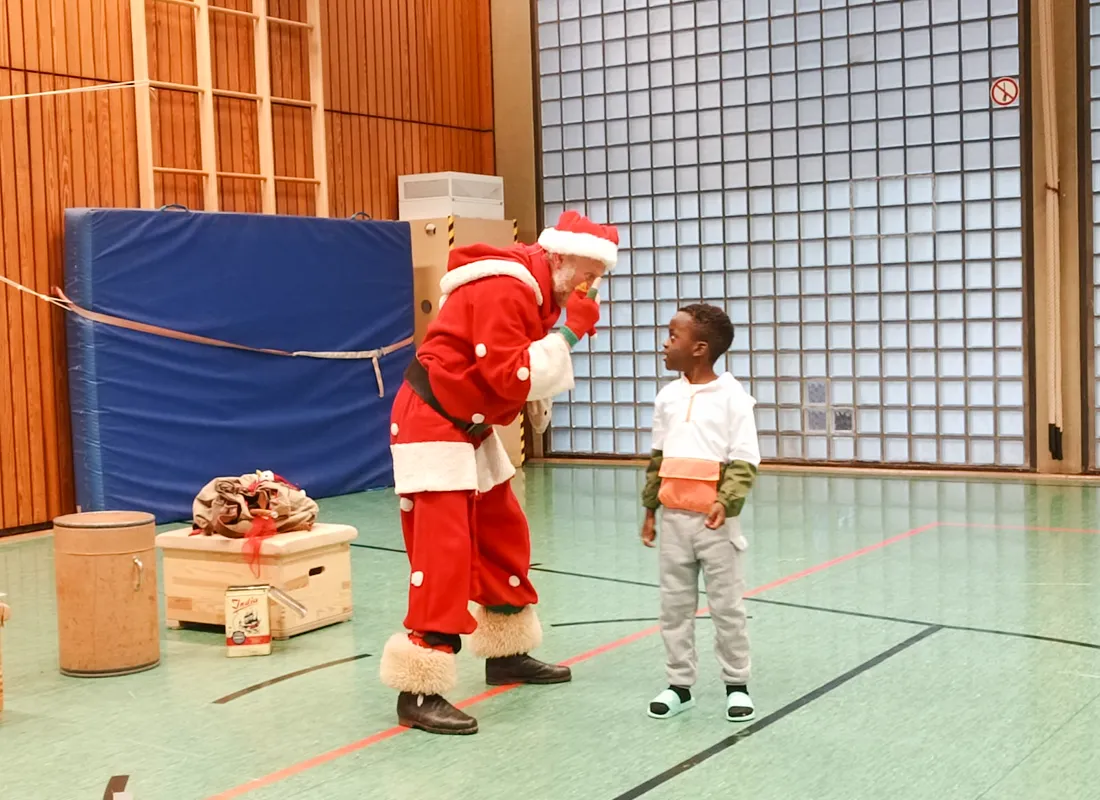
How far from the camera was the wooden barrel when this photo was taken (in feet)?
15.6

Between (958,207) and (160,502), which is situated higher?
(958,207)

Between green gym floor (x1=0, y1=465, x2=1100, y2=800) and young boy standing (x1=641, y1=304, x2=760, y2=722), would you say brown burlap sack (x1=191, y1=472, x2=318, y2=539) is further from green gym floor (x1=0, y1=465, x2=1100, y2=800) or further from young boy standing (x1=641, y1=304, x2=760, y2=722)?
young boy standing (x1=641, y1=304, x2=760, y2=722)

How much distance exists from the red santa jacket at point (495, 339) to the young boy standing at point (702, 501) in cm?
38

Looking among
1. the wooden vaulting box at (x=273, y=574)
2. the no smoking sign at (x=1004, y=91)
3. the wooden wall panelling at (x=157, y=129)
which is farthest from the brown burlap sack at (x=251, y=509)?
the no smoking sign at (x=1004, y=91)

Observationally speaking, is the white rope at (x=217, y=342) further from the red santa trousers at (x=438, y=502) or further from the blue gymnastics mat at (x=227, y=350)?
the red santa trousers at (x=438, y=502)

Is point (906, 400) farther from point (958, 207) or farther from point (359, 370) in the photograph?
point (359, 370)

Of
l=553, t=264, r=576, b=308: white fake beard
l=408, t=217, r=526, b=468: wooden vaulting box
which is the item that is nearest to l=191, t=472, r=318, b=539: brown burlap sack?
l=553, t=264, r=576, b=308: white fake beard

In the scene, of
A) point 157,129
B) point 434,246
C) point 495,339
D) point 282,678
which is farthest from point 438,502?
point 434,246

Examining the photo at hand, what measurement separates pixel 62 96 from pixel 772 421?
594 cm

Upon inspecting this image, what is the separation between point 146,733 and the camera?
4035 millimetres

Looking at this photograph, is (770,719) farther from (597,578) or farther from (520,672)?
(597,578)

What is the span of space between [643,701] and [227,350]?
5.63m

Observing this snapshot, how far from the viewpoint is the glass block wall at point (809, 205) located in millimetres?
9797

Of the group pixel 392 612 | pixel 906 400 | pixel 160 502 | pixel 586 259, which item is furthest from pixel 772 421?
pixel 586 259
